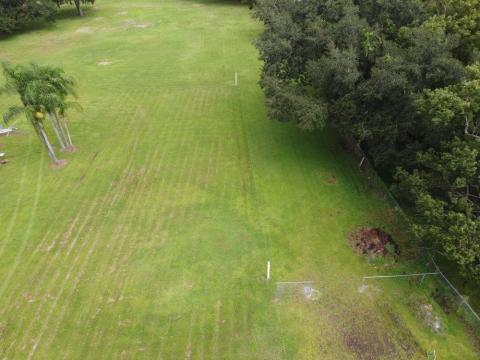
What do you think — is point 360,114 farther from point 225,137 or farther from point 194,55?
point 194,55

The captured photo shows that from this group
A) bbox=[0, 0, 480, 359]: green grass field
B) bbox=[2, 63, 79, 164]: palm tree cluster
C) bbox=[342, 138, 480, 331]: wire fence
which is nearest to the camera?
bbox=[0, 0, 480, 359]: green grass field

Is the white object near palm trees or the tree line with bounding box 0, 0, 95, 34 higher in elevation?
the tree line with bounding box 0, 0, 95, 34

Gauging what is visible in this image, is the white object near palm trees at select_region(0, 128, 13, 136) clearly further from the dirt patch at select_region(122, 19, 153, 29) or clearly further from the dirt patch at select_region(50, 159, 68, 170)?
the dirt patch at select_region(122, 19, 153, 29)

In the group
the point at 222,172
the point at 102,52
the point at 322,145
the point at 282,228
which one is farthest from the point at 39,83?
the point at 102,52

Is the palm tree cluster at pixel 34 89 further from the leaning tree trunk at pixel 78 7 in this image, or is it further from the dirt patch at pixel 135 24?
the leaning tree trunk at pixel 78 7

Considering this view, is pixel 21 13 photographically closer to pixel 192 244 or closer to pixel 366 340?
pixel 192 244

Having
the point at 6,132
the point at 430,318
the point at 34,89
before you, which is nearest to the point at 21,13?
the point at 6,132

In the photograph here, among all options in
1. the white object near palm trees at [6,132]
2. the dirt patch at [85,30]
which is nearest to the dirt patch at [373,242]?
the white object near palm trees at [6,132]

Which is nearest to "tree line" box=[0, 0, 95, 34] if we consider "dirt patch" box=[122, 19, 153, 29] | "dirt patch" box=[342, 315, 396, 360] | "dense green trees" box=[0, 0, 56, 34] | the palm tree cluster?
"dense green trees" box=[0, 0, 56, 34]
